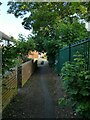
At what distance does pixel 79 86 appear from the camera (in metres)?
5.27

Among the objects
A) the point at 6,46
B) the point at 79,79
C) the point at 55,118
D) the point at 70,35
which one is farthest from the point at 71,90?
the point at 70,35

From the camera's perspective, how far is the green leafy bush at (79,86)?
16.5 ft

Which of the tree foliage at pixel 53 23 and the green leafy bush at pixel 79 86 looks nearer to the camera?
the green leafy bush at pixel 79 86

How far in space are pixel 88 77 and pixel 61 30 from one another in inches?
486

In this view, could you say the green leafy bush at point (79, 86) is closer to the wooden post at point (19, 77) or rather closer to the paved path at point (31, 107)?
the paved path at point (31, 107)

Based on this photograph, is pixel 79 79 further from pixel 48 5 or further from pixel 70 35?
pixel 70 35

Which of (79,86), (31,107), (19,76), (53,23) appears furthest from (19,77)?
(53,23)

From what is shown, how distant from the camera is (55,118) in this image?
5.81m

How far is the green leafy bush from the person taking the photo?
504 centimetres

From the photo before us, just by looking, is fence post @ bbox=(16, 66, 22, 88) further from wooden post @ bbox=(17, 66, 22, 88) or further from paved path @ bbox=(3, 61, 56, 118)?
paved path @ bbox=(3, 61, 56, 118)

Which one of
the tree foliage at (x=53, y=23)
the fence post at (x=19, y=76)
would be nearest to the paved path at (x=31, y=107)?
the fence post at (x=19, y=76)

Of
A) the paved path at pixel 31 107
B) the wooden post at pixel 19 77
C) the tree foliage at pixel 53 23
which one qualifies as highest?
the tree foliage at pixel 53 23

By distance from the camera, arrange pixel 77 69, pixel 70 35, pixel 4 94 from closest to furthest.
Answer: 1. pixel 77 69
2. pixel 4 94
3. pixel 70 35

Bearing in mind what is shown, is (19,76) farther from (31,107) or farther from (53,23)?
(53,23)
